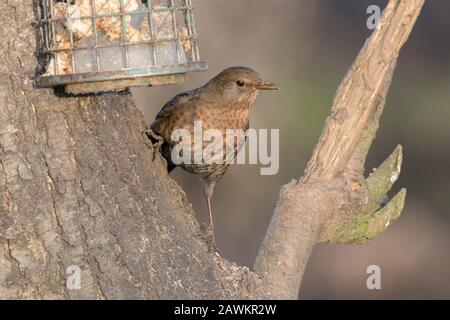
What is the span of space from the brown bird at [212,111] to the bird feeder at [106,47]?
49.0 inches

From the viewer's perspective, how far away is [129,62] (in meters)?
3.69

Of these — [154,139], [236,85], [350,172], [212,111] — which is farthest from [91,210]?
[236,85]

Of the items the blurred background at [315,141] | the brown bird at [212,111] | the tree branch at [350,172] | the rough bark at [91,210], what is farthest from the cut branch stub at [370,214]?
the blurred background at [315,141]

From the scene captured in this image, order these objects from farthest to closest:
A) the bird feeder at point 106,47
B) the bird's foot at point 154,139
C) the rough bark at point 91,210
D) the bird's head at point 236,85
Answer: the bird's head at point 236,85, the bird's foot at point 154,139, the bird feeder at point 106,47, the rough bark at point 91,210

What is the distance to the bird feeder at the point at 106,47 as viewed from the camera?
3.58 meters

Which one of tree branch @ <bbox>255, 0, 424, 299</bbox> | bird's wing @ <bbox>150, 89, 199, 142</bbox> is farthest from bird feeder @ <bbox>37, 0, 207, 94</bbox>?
bird's wing @ <bbox>150, 89, 199, 142</bbox>

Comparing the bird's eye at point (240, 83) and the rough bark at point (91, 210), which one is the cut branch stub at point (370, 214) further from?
the bird's eye at point (240, 83)

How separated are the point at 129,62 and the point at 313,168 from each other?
1.31 m

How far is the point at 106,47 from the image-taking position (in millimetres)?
3686

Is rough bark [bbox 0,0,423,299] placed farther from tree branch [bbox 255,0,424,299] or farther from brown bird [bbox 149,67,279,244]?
brown bird [bbox 149,67,279,244]

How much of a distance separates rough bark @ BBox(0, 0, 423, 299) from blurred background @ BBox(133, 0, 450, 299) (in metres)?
5.00

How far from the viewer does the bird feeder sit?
3.58 metres

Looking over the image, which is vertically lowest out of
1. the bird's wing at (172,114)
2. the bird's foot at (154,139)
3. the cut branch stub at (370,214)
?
the cut branch stub at (370,214)

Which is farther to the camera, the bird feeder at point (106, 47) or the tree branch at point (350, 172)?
the tree branch at point (350, 172)
